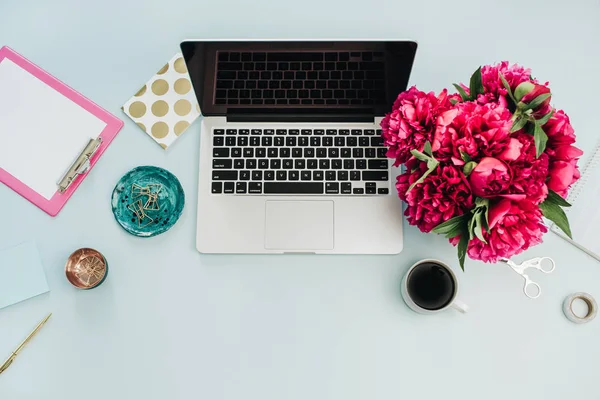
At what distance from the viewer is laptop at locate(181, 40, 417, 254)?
85 cm

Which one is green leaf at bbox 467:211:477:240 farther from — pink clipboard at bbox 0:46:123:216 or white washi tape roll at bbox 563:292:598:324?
pink clipboard at bbox 0:46:123:216

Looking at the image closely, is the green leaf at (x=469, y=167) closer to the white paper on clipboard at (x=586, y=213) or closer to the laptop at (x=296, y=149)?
the laptop at (x=296, y=149)

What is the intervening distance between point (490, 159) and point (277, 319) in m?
0.47

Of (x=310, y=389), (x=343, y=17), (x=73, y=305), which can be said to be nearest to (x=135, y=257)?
(x=73, y=305)

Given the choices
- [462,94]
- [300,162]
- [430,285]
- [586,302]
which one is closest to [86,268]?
[300,162]

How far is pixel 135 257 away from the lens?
0.86 metres

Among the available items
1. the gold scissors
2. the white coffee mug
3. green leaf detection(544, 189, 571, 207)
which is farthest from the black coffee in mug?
green leaf detection(544, 189, 571, 207)

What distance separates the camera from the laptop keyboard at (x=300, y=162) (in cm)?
86

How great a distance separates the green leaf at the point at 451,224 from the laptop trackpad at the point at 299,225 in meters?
0.21

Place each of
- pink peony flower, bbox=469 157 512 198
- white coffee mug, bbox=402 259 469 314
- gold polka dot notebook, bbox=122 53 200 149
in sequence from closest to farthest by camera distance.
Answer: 1. pink peony flower, bbox=469 157 512 198
2. white coffee mug, bbox=402 259 469 314
3. gold polka dot notebook, bbox=122 53 200 149

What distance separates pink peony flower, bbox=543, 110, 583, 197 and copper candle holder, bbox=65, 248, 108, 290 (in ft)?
2.56

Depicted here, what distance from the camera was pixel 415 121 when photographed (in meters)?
0.70

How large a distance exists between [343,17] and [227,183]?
427 mm

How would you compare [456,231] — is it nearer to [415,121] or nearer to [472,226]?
[472,226]
